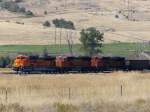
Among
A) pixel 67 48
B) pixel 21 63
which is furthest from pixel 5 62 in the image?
pixel 67 48

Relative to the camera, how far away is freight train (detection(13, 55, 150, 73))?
248ft

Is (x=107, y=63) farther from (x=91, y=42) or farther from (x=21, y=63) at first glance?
(x=91, y=42)

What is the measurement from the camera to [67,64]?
7719 cm

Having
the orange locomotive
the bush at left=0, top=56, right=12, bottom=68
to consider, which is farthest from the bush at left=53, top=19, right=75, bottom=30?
the orange locomotive

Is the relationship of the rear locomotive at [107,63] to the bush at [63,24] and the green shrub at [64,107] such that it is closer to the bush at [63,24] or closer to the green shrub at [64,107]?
the green shrub at [64,107]

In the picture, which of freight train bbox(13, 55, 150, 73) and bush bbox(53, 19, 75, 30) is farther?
bush bbox(53, 19, 75, 30)

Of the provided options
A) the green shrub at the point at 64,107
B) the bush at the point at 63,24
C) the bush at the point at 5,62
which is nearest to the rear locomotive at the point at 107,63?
the bush at the point at 5,62

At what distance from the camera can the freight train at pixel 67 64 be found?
75.5 m

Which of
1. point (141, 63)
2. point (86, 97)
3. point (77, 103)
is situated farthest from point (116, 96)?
point (141, 63)

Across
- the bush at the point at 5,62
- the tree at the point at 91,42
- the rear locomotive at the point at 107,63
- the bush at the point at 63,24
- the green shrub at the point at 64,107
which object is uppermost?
the green shrub at the point at 64,107

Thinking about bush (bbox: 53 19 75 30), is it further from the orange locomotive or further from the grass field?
the orange locomotive

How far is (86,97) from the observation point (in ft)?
120

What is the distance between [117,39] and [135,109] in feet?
451

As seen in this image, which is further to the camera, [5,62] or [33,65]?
[5,62]
